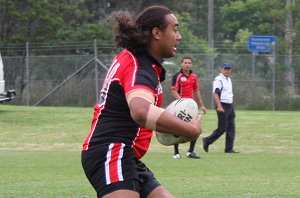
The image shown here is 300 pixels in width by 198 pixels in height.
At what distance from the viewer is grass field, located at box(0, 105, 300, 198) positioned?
35.4 feet

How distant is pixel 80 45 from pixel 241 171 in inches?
843

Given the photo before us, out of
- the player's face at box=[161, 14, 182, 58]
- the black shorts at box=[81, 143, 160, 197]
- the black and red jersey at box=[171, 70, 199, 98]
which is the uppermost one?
the player's face at box=[161, 14, 182, 58]

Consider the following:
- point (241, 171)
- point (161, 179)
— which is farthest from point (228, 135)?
point (161, 179)

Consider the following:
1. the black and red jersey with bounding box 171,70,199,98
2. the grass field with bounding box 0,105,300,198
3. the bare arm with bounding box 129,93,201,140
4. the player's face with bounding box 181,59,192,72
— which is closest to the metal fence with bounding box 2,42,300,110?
the grass field with bounding box 0,105,300,198

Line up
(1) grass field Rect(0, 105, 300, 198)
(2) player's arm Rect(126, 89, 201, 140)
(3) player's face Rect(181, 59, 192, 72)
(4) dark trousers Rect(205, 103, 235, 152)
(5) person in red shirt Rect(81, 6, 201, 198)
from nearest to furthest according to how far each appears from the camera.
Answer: (2) player's arm Rect(126, 89, 201, 140)
(5) person in red shirt Rect(81, 6, 201, 198)
(1) grass field Rect(0, 105, 300, 198)
(3) player's face Rect(181, 59, 192, 72)
(4) dark trousers Rect(205, 103, 235, 152)

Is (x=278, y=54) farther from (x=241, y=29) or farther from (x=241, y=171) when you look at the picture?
(x=241, y=29)

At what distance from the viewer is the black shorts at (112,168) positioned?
5438mm

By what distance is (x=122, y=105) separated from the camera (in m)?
5.45

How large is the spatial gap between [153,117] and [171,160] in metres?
10.9

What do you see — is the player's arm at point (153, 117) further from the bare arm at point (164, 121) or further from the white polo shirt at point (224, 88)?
the white polo shirt at point (224, 88)


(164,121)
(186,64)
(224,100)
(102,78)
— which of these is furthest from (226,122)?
(102,78)

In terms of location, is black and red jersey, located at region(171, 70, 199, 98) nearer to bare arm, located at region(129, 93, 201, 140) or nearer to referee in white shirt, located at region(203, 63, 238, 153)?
referee in white shirt, located at region(203, 63, 238, 153)

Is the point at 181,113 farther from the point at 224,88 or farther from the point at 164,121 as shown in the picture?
the point at 224,88

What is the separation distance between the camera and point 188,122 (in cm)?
529
